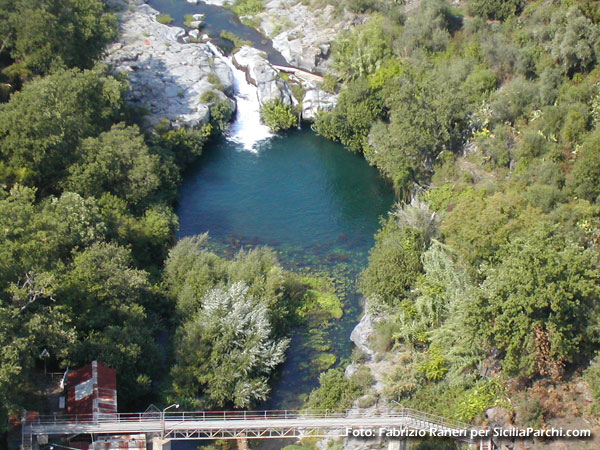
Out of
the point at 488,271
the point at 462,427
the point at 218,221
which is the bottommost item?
the point at 218,221

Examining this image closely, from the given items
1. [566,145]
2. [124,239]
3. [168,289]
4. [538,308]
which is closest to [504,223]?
[538,308]

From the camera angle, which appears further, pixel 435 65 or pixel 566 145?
pixel 435 65

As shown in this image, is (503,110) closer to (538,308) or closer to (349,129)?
(349,129)

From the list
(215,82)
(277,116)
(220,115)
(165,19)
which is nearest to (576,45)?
(277,116)

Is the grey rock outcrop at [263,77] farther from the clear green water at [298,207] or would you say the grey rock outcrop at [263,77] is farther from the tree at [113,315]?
the tree at [113,315]

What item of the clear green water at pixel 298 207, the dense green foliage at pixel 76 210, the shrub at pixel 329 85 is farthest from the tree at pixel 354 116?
the dense green foliage at pixel 76 210

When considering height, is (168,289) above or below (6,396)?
below

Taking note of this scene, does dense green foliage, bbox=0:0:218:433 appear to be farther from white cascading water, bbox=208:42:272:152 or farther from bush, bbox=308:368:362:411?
bush, bbox=308:368:362:411

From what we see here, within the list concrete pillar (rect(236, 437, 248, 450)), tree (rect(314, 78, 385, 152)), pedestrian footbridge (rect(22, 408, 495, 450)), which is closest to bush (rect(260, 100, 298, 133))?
tree (rect(314, 78, 385, 152))
